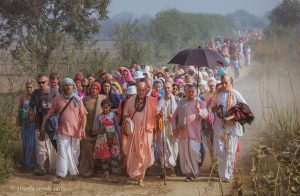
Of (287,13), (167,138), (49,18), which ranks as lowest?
(167,138)

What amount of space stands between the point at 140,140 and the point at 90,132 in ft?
3.54

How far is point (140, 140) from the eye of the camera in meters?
7.73

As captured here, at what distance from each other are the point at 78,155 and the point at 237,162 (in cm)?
286

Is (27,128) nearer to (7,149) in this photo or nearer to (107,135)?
(7,149)

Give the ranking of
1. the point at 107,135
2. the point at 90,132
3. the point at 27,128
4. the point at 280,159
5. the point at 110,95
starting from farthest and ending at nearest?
the point at 110,95 < the point at 27,128 < the point at 90,132 < the point at 107,135 < the point at 280,159

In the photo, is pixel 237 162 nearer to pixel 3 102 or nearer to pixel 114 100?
pixel 114 100

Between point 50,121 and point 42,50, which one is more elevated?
point 42,50

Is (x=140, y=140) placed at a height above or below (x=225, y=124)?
below

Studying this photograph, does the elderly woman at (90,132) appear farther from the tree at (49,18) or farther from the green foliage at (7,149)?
the tree at (49,18)

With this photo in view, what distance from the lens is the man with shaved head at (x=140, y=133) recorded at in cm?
773

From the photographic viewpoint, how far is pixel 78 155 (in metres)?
8.13

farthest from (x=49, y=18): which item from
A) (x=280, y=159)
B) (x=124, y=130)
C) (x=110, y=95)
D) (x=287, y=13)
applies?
(x=287, y=13)

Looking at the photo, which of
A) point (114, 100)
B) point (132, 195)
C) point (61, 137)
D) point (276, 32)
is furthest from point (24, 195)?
point (276, 32)

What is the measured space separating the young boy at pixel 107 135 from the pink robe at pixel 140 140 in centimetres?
40
